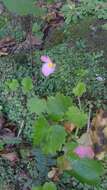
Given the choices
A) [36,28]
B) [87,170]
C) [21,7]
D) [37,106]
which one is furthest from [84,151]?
[36,28]

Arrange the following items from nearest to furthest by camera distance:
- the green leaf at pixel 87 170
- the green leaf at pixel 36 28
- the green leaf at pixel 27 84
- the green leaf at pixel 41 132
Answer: the green leaf at pixel 87 170 < the green leaf at pixel 41 132 < the green leaf at pixel 27 84 < the green leaf at pixel 36 28

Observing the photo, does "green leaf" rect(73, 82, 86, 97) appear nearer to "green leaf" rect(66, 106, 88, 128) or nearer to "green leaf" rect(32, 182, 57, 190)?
"green leaf" rect(66, 106, 88, 128)

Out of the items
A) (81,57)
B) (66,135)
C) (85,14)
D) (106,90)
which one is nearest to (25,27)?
(85,14)

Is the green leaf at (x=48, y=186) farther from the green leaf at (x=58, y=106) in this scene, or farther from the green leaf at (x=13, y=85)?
the green leaf at (x=13, y=85)

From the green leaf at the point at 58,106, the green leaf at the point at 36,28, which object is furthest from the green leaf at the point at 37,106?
the green leaf at the point at 36,28

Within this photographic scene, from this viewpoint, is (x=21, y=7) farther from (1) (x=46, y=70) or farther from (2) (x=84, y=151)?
(2) (x=84, y=151)
